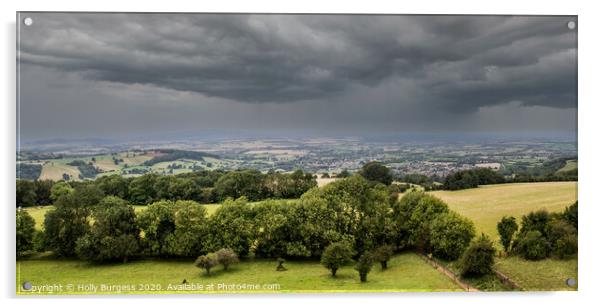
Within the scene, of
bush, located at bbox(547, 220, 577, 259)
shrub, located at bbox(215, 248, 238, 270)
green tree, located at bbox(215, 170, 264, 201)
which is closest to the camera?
bush, located at bbox(547, 220, 577, 259)

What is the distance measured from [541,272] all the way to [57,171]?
9.66 metres

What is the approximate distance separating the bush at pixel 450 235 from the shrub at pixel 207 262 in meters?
4.34

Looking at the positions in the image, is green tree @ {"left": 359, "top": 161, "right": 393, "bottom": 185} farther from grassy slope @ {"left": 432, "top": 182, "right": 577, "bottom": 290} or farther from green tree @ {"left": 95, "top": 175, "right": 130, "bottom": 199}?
green tree @ {"left": 95, "top": 175, "right": 130, "bottom": 199}

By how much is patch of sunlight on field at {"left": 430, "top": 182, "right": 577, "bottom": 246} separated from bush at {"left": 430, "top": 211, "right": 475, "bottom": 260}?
17.0 inches

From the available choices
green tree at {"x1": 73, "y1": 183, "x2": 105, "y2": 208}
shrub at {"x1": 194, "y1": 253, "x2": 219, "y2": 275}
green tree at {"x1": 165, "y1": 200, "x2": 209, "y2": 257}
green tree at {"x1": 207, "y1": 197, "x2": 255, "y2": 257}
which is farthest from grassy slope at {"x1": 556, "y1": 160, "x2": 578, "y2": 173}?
green tree at {"x1": 73, "y1": 183, "x2": 105, "y2": 208}

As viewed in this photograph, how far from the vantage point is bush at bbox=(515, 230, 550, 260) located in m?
8.04

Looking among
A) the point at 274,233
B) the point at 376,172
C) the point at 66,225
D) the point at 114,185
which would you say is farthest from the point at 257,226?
the point at 66,225

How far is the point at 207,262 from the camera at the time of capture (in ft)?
26.0

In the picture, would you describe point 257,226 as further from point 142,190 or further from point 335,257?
point 142,190

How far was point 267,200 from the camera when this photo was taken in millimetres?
8977

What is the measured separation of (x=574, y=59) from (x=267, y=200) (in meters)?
6.57

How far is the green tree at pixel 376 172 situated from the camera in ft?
28.8

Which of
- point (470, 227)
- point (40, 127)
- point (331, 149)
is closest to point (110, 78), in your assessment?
point (40, 127)

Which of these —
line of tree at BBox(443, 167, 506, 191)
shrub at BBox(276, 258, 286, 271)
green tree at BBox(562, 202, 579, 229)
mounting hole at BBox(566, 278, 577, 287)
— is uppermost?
line of tree at BBox(443, 167, 506, 191)
